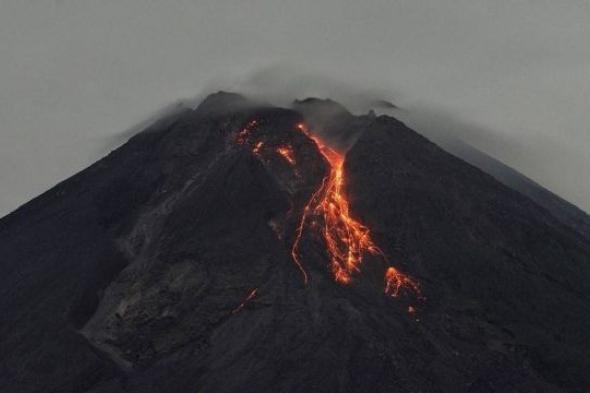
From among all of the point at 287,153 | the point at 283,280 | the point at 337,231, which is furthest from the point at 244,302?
the point at 287,153

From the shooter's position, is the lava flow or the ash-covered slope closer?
the ash-covered slope

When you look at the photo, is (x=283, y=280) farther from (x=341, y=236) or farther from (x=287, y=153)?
(x=287, y=153)

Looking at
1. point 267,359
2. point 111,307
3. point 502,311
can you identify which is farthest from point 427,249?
point 111,307

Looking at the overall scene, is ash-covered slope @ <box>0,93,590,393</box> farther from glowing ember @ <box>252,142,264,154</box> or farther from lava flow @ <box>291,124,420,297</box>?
lava flow @ <box>291,124,420,297</box>

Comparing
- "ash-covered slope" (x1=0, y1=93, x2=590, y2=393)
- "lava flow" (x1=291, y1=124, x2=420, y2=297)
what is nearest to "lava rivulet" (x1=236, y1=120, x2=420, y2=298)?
"lava flow" (x1=291, y1=124, x2=420, y2=297)

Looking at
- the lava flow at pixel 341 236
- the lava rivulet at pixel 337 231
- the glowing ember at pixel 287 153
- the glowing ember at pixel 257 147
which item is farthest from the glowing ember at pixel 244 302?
the glowing ember at pixel 257 147

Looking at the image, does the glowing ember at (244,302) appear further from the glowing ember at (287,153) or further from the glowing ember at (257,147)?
the glowing ember at (257,147)
